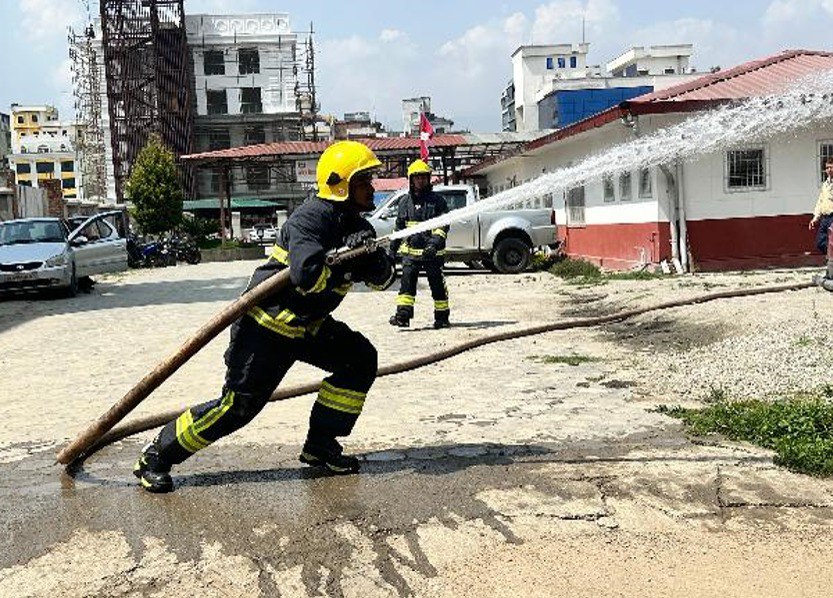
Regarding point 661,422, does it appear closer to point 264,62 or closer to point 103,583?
point 103,583

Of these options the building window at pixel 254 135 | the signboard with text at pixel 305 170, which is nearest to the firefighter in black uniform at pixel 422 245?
the signboard with text at pixel 305 170

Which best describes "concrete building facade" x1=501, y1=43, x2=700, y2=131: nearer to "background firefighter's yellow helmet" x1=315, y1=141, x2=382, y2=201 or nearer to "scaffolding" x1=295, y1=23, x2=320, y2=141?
"scaffolding" x1=295, y1=23, x2=320, y2=141

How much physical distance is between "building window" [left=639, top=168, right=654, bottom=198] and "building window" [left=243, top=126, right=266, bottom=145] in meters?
51.0

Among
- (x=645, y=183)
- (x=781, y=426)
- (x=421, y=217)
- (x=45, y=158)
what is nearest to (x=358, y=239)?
(x=781, y=426)

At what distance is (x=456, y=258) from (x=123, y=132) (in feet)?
160

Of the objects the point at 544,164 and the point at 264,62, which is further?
the point at 264,62

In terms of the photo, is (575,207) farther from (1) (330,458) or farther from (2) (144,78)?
(2) (144,78)

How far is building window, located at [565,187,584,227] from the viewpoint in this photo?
69.4 feet

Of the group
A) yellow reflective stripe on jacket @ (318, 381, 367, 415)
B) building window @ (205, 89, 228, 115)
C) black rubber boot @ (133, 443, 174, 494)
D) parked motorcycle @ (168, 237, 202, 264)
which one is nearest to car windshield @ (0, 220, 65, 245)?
parked motorcycle @ (168, 237, 202, 264)

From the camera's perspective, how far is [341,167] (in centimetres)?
465

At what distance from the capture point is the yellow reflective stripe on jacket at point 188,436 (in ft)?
15.7

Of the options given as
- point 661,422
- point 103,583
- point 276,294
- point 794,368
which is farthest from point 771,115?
point 103,583

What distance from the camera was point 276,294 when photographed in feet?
15.1

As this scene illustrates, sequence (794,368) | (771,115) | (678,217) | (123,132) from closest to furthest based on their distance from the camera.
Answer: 1. (794,368)
2. (771,115)
3. (678,217)
4. (123,132)
